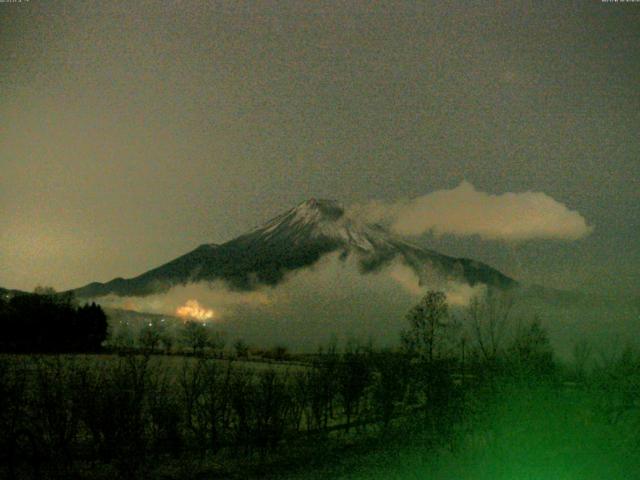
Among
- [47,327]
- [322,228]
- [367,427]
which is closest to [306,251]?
[322,228]

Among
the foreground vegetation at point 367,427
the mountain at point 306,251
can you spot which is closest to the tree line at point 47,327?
the foreground vegetation at point 367,427

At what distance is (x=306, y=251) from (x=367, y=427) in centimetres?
13291

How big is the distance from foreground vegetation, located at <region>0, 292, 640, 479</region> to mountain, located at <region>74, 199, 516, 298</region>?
396ft

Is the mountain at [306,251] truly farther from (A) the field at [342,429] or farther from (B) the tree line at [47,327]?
(A) the field at [342,429]

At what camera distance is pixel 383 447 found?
63.7 feet

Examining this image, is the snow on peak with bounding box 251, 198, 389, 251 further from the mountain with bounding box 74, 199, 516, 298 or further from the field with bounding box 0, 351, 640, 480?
the field with bounding box 0, 351, 640, 480

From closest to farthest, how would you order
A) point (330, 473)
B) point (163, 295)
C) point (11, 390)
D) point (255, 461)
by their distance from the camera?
point (11, 390) → point (330, 473) → point (255, 461) → point (163, 295)

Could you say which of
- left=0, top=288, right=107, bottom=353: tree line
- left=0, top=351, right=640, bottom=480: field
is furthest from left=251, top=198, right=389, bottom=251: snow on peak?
left=0, top=351, right=640, bottom=480: field

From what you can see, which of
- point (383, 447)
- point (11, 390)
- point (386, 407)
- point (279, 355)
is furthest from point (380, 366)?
point (279, 355)

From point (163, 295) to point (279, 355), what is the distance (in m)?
98.9

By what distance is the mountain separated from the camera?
15038cm

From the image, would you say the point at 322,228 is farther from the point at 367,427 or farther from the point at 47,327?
the point at 367,427

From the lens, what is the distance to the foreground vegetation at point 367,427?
10.6 metres

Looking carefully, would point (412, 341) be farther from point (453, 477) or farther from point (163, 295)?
point (163, 295)
